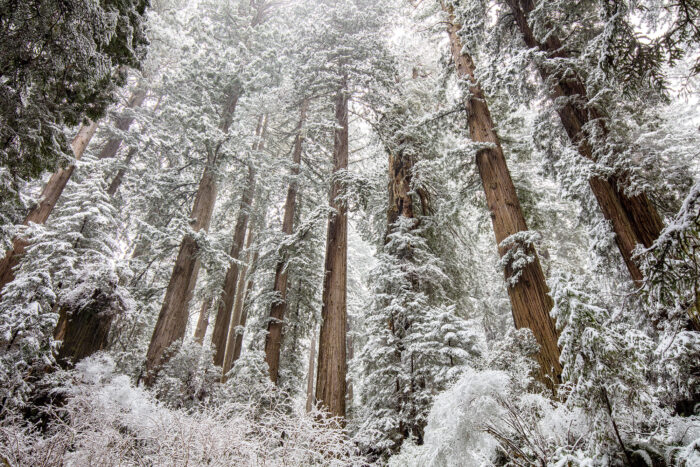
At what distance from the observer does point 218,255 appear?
331 inches

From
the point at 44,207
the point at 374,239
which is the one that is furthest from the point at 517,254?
the point at 44,207

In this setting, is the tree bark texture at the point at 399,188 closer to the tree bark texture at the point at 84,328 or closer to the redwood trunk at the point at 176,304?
the redwood trunk at the point at 176,304

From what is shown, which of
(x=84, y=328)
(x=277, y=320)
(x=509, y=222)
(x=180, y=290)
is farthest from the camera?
(x=277, y=320)

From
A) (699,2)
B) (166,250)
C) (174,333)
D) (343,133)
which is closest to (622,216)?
(699,2)

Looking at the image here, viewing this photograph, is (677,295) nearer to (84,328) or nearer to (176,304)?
(176,304)

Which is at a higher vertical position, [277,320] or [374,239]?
[374,239]

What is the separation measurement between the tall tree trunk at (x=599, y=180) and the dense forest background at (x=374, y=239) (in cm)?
3

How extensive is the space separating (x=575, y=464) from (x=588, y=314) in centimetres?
95

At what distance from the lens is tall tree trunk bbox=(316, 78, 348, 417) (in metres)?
6.38

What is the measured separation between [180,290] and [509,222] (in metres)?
7.60

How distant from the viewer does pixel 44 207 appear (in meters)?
8.56

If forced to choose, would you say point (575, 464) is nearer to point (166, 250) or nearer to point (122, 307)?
point (122, 307)

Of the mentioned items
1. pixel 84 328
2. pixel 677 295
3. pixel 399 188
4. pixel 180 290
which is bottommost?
pixel 677 295

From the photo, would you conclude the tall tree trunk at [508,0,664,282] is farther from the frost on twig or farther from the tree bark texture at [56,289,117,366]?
the tree bark texture at [56,289,117,366]
